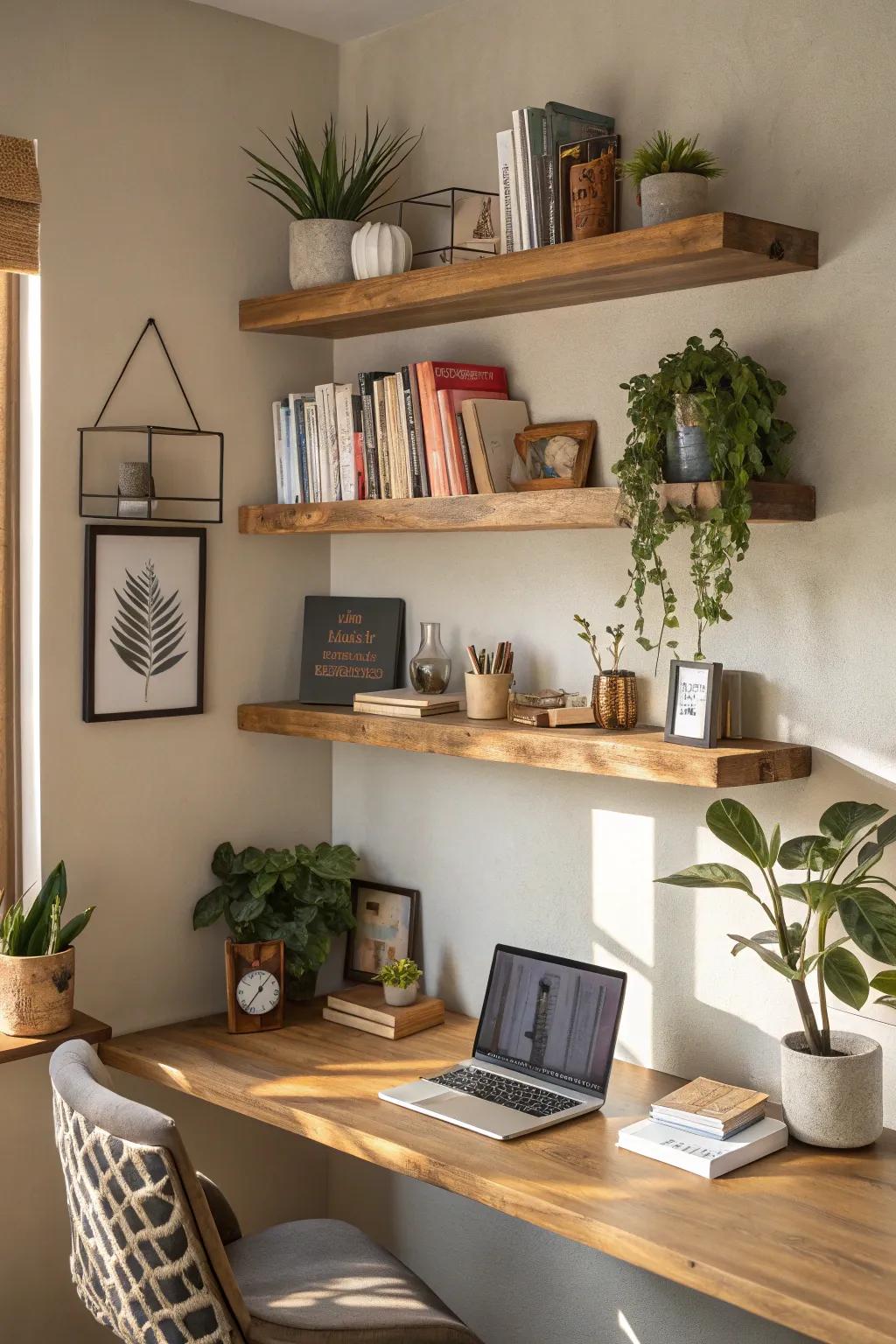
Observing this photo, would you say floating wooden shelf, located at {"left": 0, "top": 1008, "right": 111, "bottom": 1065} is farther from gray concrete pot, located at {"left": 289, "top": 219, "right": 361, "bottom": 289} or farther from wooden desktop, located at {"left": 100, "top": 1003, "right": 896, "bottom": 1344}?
gray concrete pot, located at {"left": 289, "top": 219, "right": 361, "bottom": 289}

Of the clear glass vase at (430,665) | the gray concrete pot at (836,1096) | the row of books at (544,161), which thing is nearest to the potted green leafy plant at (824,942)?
the gray concrete pot at (836,1096)

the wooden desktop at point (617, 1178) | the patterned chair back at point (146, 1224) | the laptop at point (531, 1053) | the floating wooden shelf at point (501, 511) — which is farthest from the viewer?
the laptop at point (531, 1053)

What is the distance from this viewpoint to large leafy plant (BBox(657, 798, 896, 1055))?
6.43ft

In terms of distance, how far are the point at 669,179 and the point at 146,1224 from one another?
1.72m

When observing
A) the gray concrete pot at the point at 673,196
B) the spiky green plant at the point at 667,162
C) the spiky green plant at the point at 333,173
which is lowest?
the gray concrete pot at the point at 673,196

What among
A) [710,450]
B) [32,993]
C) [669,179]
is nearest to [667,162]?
[669,179]

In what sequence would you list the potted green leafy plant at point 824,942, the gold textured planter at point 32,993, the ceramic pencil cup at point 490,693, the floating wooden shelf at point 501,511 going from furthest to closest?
the ceramic pencil cup at point 490,693 → the gold textured planter at point 32,993 → the floating wooden shelf at point 501,511 → the potted green leafy plant at point 824,942

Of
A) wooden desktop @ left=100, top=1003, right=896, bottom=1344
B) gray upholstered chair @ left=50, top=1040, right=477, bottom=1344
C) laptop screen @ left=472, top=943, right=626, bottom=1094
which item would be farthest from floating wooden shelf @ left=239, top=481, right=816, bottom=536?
gray upholstered chair @ left=50, top=1040, right=477, bottom=1344

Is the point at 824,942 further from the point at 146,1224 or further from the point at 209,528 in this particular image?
the point at 209,528

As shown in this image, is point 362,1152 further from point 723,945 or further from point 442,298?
point 442,298

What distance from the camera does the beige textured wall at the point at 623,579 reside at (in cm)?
215

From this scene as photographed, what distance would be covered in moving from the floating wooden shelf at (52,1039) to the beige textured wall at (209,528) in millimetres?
126

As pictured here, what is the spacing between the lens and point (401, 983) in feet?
9.02

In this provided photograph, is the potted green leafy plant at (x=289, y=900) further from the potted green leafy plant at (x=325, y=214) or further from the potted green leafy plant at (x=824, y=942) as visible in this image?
the potted green leafy plant at (x=325, y=214)
